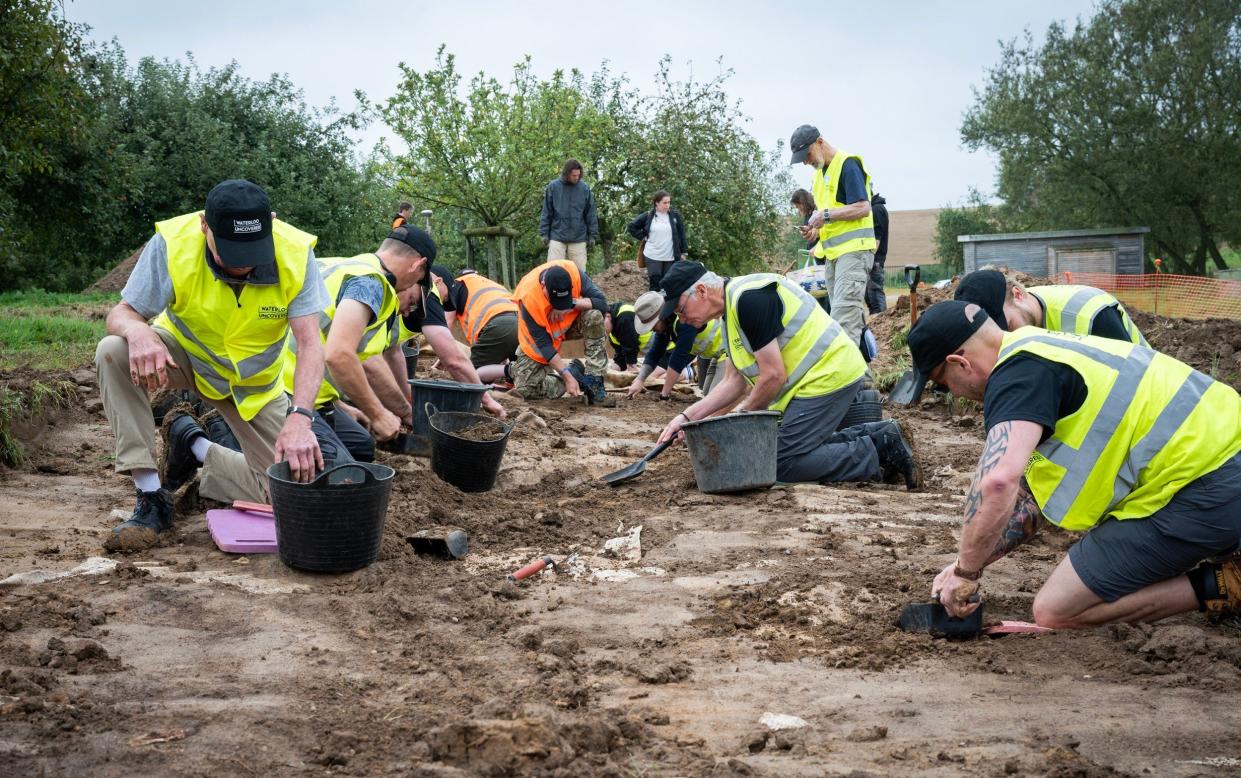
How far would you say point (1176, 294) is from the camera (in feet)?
55.9

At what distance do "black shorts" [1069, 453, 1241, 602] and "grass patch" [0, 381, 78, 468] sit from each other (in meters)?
5.83

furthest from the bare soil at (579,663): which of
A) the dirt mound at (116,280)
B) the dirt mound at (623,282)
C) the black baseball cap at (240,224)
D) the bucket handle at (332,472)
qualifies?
the dirt mound at (116,280)

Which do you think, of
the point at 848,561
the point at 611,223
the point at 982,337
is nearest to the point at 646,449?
the point at 848,561

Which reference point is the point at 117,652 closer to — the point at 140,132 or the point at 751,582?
the point at 751,582

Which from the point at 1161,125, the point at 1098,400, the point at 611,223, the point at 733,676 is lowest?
the point at 733,676

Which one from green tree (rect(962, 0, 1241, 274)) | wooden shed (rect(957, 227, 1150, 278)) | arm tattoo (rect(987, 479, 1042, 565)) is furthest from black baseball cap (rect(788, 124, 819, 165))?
green tree (rect(962, 0, 1241, 274))

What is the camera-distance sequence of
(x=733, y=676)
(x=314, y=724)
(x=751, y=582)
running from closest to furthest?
1. (x=314, y=724)
2. (x=733, y=676)
3. (x=751, y=582)

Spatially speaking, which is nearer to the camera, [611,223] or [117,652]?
[117,652]

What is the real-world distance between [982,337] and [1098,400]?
41 cm

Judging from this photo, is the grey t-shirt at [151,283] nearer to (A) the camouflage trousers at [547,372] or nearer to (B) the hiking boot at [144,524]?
(B) the hiking boot at [144,524]

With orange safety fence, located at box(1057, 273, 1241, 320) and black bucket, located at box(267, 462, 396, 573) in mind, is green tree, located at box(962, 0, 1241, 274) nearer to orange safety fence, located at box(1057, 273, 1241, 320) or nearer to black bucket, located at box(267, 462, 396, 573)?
orange safety fence, located at box(1057, 273, 1241, 320)

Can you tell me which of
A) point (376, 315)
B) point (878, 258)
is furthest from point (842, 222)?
point (376, 315)

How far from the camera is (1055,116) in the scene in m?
27.5

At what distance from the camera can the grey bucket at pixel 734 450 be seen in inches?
236
